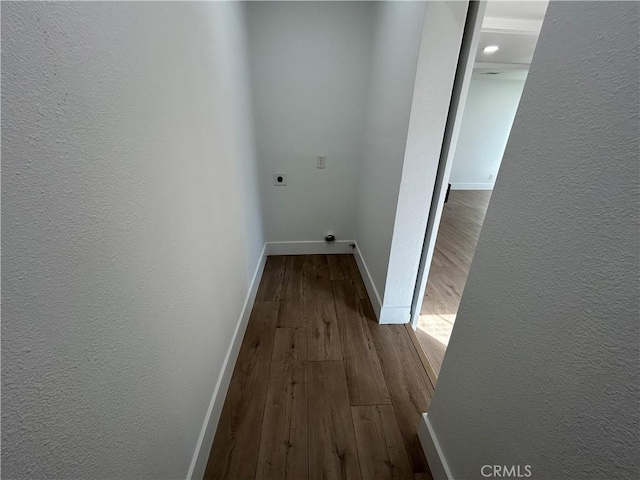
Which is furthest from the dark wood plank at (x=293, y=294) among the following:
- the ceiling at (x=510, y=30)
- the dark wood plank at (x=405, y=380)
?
the ceiling at (x=510, y=30)

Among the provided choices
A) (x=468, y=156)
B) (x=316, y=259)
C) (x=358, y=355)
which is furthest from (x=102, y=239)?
(x=468, y=156)

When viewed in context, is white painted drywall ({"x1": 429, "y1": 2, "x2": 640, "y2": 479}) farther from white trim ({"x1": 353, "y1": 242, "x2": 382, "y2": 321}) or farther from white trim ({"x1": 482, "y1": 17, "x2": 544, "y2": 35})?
white trim ({"x1": 482, "y1": 17, "x2": 544, "y2": 35})

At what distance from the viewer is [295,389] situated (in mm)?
1437

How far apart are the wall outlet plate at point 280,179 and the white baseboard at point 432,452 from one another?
207 centimetres

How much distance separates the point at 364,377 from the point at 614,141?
4.84ft

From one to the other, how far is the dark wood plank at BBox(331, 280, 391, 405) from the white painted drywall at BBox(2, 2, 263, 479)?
2.66 feet

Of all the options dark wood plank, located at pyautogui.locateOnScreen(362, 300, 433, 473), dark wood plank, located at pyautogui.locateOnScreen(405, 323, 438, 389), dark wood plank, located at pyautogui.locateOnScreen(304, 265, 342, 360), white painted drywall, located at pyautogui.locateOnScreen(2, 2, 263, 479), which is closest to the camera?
white painted drywall, located at pyautogui.locateOnScreen(2, 2, 263, 479)

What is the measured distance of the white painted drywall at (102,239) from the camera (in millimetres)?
395

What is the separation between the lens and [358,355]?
1653 millimetres

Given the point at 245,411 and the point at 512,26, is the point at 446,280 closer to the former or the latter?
the point at 245,411

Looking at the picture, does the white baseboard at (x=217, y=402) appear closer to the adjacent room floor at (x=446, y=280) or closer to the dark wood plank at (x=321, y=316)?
the dark wood plank at (x=321, y=316)

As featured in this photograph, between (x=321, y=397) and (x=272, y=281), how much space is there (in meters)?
1.18

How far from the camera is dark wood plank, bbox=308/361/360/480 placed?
3.65 feet

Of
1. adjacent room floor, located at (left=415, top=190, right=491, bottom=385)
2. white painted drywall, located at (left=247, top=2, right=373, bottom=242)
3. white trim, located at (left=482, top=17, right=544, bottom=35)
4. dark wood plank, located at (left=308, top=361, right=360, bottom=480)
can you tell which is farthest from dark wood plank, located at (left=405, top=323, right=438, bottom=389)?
white trim, located at (left=482, top=17, right=544, bottom=35)
